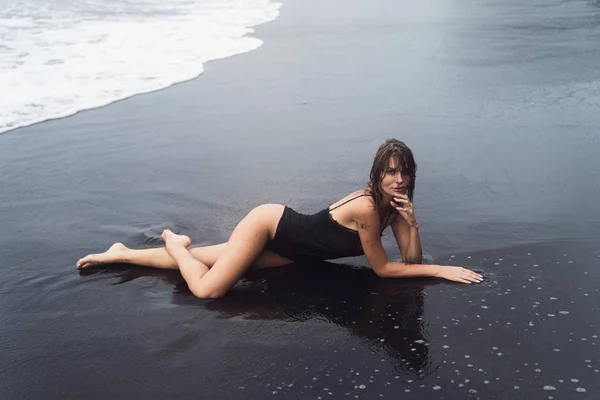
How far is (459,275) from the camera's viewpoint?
4.66 metres

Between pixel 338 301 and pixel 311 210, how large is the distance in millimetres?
1608

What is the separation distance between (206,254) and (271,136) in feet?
11.2

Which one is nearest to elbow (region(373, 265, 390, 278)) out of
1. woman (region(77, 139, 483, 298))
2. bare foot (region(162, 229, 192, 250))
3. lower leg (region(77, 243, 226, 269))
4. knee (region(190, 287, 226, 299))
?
woman (region(77, 139, 483, 298))

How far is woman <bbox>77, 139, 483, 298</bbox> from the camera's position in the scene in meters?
4.45

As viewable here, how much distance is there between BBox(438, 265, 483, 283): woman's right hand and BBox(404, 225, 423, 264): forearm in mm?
178

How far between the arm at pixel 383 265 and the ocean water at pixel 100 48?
20.9 ft

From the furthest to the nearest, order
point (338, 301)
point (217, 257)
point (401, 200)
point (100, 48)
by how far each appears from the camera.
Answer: point (100, 48)
point (217, 257)
point (338, 301)
point (401, 200)

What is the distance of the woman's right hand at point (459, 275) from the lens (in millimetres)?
4641

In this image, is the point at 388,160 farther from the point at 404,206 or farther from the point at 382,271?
the point at 382,271

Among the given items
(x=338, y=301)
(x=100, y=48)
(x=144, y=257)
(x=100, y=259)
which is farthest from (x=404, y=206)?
(x=100, y=48)

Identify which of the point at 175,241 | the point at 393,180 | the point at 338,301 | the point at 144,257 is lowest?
the point at 338,301

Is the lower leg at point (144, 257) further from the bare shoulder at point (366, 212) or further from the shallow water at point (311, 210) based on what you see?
the bare shoulder at point (366, 212)

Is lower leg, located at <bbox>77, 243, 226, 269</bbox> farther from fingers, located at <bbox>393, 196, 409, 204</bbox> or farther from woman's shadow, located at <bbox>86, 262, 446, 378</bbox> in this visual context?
fingers, located at <bbox>393, 196, 409, 204</bbox>

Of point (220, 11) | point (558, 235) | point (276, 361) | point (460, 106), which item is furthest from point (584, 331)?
point (220, 11)
